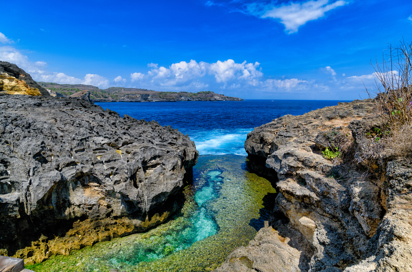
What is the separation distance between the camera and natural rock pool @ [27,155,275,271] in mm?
8320

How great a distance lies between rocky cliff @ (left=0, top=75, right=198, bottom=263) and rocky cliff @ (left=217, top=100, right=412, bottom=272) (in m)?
5.21

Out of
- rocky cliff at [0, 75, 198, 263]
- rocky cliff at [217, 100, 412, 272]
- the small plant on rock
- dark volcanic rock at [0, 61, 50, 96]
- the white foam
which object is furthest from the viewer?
the white foam

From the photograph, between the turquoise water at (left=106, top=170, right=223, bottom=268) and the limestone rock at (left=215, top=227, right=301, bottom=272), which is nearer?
the limestone rock at (left=215, top=227, right=301, bottom=272)

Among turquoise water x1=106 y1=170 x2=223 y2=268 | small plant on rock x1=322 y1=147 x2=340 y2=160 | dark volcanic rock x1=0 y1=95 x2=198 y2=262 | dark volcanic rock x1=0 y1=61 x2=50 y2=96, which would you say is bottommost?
turquoise water x1=106 y1=170 x2=223 y2=268

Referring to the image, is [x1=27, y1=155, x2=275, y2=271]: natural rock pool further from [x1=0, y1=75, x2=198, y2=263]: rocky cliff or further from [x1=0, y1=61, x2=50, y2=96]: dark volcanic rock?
[x1=0, y1=61, x2=50, y2=96]: dark volcanic rock

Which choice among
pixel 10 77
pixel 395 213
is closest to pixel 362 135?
pixel 395 213

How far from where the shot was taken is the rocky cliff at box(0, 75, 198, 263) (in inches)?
322

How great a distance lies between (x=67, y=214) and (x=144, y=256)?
3.89m

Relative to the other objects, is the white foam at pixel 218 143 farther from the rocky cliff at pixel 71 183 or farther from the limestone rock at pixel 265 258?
the limestone rock at pixel 265 258

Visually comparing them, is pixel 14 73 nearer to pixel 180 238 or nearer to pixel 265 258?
pixel 180 238

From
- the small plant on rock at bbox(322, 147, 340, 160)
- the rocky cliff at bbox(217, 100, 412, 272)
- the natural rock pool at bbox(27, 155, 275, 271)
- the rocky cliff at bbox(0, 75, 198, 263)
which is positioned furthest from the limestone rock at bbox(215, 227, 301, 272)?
the rocky cliff at bbox(0, 75, 198, 263)

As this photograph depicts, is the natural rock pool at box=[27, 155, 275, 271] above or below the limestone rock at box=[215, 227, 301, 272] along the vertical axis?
below

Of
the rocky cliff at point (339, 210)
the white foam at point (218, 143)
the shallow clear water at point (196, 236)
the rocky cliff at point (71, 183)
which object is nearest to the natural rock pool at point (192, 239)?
the shallow clear water at point (196, 236)

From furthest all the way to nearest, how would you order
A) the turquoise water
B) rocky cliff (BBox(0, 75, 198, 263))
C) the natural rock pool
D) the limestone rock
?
the turquoise water → the natural rock pool → rocky cliff (BBox(0, 75, 198, 263)) → the limestone rock
